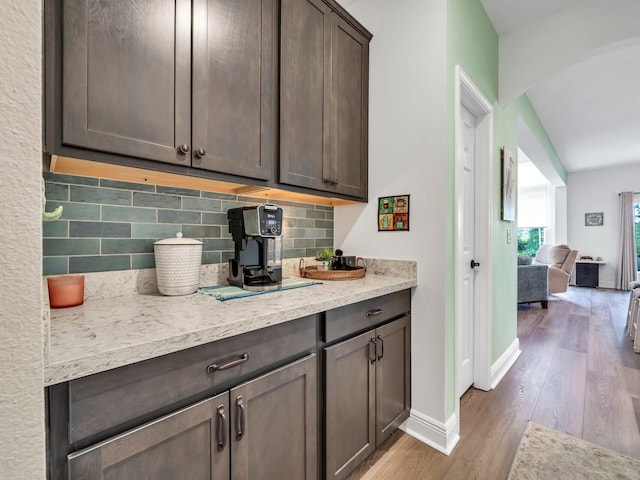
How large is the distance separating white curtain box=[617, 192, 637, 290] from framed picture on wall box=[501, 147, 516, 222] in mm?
6302

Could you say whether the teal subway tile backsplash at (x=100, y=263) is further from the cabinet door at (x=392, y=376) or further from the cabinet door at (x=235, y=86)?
the cabinet door at (x=392, y=376)

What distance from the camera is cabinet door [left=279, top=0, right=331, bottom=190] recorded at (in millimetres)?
1503

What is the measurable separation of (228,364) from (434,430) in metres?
1.41

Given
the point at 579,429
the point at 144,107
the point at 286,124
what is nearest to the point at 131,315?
the point at 144,107

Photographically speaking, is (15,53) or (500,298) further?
(500,298)

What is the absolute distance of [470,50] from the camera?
197 centimetres

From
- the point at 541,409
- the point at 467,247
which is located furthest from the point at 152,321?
the point at 541,409

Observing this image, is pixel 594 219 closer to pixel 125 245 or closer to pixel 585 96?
pixel 585 96

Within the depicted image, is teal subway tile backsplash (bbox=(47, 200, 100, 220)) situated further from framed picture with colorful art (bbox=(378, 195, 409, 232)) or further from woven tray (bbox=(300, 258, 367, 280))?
framed picture with colorful art (bbox=(378, 195, 409, 232))

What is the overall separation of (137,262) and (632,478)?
101 inches

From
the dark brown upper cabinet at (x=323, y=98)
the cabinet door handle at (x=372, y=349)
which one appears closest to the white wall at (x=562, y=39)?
the dark brown upper cabinet at (x=323, y=98)

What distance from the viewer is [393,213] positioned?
1876 millimetres

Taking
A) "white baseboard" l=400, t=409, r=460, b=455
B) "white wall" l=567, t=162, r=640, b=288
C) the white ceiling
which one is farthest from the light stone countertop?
"white wall" l=567, t=162, r=640, b=288

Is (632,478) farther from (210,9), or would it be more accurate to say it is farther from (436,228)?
(210,9)
